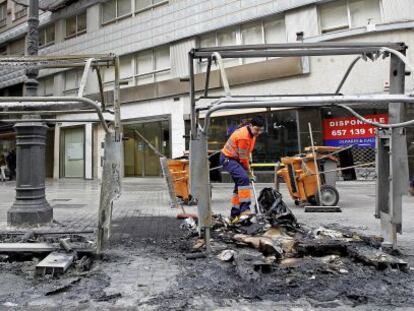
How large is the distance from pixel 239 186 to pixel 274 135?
375 inches

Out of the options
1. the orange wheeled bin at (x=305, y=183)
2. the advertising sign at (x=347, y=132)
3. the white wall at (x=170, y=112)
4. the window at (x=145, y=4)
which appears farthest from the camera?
the window at (x=145, y=4)

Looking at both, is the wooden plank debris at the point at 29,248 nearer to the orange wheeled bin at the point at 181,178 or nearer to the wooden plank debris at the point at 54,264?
the wooden plank debris at the point at 54,264

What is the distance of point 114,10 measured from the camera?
21.3 m

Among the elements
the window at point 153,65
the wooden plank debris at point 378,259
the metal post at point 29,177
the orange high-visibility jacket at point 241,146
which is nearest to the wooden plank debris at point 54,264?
the metal post at point 29,177

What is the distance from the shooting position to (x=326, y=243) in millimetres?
4859

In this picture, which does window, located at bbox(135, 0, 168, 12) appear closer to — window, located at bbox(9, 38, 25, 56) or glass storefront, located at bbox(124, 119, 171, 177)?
glass storefront, located at bbox(124, 119, 171, 177)

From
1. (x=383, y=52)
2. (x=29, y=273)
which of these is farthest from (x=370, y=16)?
(x=29, y=273)

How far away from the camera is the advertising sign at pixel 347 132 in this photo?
14.8 metres

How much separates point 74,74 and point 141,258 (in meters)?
19.7

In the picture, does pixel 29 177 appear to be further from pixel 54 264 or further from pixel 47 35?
pixel 47 35

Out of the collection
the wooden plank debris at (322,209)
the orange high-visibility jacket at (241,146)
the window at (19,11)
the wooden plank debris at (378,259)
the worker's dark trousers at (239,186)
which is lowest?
the wooden plank debris at (378,259)

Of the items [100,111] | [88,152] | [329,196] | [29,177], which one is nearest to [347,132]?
[329,196]

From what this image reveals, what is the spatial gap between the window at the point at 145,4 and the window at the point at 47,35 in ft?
23.1

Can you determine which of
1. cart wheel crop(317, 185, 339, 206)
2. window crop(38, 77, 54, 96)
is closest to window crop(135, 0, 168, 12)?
window crop(38, 77, 54, 96)
